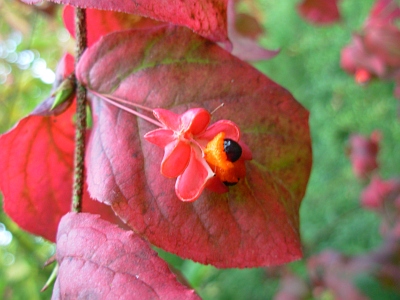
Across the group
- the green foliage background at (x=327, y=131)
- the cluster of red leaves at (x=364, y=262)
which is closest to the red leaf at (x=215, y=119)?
the cluster of red leaves at (x=364, y=262)

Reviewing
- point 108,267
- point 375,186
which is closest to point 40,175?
point 108,267

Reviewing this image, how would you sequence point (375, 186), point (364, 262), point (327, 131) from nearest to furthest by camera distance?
point (364, 262)
point (375, 186)
point (327, 131)

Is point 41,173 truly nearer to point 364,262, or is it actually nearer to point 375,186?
point 364,262

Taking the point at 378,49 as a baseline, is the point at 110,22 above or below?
above

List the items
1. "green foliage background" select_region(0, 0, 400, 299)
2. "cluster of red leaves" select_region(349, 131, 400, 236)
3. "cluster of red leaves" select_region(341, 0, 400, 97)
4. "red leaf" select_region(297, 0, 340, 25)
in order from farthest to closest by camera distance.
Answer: "green foliage background" select_region(0, 0, 400, 299) → "cluster of red leaves" select_region(349, 131, 400, 236) → "red leaf" select_region(297, 0, 340, 25) → "cluster of red leaves" select_region(341, 0, 400, 97)

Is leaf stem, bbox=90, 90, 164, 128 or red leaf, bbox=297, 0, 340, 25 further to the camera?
red leaf, bbox=297, 0, 340, 25

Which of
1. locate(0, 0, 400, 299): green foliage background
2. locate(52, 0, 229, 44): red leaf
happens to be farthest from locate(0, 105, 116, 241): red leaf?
locate(0, 0, 400, 299): green foliage background

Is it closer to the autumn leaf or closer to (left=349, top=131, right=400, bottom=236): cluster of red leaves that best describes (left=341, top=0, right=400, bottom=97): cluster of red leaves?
(left=349, top=131, right=400, bottom=236): cluster of red leaves
